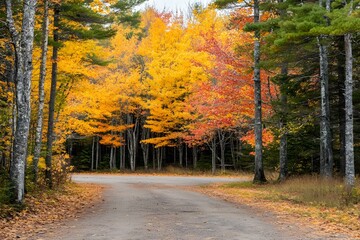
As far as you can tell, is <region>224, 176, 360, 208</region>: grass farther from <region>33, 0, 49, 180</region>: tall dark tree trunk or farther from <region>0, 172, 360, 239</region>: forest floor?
<region>33, 0, 49, 180</region>: tall dark tree trunk

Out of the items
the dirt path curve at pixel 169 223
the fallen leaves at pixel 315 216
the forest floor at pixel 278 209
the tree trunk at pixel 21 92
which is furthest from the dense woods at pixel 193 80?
the dirt path curve at pixel 169 223

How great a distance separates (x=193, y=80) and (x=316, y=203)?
1817 cm

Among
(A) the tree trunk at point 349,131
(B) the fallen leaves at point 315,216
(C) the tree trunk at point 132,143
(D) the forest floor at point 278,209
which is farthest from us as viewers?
(C) the tree trunk at point 132,143

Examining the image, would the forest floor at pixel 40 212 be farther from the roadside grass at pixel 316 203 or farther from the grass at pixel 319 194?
the grass at pixel 319 194

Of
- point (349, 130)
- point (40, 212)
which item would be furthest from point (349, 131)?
point (40, 212)

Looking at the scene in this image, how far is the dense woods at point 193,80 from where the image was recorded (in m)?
11.7

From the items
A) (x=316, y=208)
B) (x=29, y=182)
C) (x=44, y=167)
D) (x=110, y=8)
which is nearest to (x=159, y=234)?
(x=316, y=208)

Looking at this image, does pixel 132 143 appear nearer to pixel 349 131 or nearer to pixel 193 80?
pixel 193 80

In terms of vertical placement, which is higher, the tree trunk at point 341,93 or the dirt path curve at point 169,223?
the tree trunk at point 341,93

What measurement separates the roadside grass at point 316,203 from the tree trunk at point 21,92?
6669 millimetres

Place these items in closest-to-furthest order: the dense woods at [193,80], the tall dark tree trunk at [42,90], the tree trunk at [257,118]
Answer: the dense woods at [193,80] < the tall dark tree trunk at [42,90] < the tree trunk at [257,118]

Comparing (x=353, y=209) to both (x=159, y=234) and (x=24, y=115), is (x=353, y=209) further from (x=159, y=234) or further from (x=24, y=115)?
(x=24, y=115)

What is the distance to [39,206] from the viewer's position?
1099 cm

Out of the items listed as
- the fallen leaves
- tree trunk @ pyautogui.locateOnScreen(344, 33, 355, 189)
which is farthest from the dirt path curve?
tree trunk @ pyautogui.locateOnScreen(344, 33, 355, 189)
